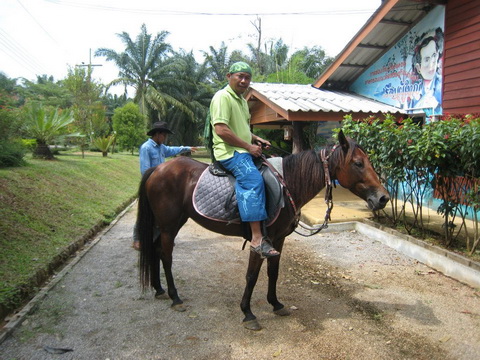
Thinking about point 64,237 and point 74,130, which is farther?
point 74,130

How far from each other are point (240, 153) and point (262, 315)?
172 centimetres

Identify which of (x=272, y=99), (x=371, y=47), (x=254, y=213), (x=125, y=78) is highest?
(x=125, y=78)

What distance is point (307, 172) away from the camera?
3256mm

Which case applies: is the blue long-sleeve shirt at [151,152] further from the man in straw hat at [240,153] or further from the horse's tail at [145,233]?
the man in straw hat at [240,153]

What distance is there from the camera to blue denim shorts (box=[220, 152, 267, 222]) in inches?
119

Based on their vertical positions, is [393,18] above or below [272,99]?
above

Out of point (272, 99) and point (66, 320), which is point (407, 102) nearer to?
point (272, 99)

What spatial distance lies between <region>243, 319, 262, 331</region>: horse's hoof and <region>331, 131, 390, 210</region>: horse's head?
5.08 ft

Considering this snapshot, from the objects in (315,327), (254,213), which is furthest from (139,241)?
(315,327)

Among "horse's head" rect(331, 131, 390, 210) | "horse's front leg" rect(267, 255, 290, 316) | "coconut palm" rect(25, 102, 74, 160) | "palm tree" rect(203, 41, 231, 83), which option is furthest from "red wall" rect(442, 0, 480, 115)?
"palm tree" rect(203, 41, 231, 83)

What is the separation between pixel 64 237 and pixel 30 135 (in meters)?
7.24

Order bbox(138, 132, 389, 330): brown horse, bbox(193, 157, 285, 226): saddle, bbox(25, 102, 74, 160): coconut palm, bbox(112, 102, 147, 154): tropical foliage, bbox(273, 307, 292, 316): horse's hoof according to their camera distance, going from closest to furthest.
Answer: bbox(138, 132, 389, 330): brown horse, bbox(193, 157, 285, 226): saddle, bbox(273, 307, 292, 316): horse's hoof, bbox(25, 102, 74, 160): coconut palm, bbox(112, 102, 147, 154): tropical foliage

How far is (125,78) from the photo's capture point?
28.9 m

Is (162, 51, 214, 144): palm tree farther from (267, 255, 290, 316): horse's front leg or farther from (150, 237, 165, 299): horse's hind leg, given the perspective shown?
(267, 255, 290, 316): horse's front leg
